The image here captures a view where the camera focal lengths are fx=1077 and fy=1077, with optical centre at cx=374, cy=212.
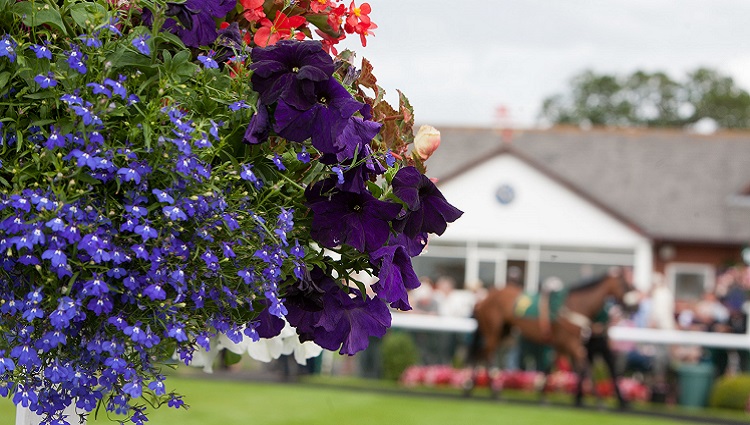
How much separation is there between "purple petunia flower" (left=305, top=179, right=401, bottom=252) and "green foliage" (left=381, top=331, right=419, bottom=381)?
1515 cm

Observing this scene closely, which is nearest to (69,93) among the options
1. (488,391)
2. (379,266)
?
(379,266)

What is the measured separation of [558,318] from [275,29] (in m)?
13.2

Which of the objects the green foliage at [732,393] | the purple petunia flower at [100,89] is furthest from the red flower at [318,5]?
the green foliage at [732,393]

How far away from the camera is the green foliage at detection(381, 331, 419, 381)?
667 inches

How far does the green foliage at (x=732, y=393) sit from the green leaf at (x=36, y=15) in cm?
1415

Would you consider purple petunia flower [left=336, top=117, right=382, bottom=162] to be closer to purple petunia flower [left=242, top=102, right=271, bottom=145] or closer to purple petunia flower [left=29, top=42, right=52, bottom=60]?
purple petunia flower [left=242, top=102, right=271, bottom=145]

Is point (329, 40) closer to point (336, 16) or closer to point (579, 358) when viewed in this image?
point (336, 16)

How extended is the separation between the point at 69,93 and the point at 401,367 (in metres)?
15.7

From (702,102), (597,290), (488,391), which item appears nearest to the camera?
(597,290)

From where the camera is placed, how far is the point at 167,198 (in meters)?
1.67

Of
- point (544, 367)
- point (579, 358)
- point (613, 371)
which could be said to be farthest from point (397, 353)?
point (613, 371)

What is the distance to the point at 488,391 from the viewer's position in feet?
52.9

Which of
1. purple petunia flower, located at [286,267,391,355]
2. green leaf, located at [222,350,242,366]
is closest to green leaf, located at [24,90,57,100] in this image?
purple petunia flower, located at [286,267,391,355]

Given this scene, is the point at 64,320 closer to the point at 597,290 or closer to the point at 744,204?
the point at 597,290
